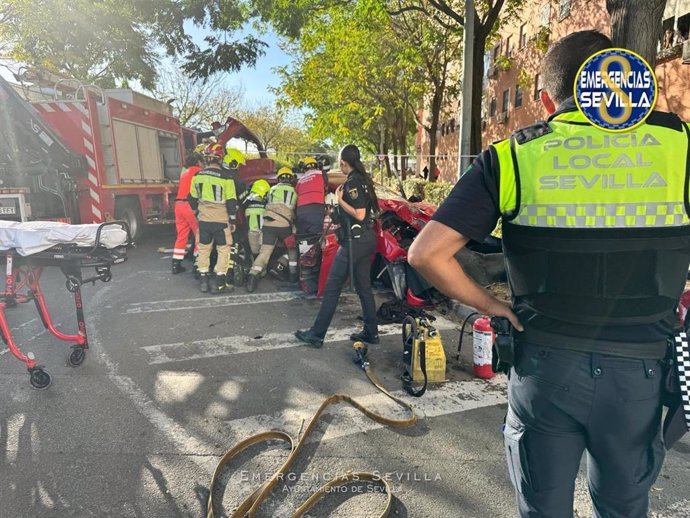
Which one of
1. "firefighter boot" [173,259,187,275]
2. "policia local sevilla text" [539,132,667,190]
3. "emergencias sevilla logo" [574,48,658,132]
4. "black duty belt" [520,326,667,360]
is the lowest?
"firefighter boot" [173,259,187,275]

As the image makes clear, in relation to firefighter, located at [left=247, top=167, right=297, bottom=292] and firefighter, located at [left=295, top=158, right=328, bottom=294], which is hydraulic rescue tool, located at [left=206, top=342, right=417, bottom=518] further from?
firefighter, located at [left=247, top=167, right=297, bottom=292]

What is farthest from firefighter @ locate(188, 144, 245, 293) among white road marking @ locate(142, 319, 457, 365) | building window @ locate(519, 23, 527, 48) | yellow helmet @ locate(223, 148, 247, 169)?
building window @ locate(519, 23, 527, 48)

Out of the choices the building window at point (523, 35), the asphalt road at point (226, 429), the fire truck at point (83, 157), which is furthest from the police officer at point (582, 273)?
the building window at point (523, 35)

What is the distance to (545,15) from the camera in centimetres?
1734

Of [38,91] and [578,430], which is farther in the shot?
[38,91]

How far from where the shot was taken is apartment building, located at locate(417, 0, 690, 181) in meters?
9.69

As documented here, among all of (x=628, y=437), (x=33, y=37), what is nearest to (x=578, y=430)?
(x=628, y=437)

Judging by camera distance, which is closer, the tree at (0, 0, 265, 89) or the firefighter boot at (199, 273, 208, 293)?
the firefighter boot at (199, 273, 208, 293)

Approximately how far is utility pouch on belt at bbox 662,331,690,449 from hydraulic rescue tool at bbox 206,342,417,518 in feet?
4.95

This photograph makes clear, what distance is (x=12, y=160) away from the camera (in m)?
8.38

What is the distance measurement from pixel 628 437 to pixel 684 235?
0.60m

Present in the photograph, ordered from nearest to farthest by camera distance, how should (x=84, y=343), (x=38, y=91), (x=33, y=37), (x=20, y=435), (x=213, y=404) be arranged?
(x=20, y=435) → (x=213, y=404) → (x=84, y=343) → (x=38, y=91) → (x=33, y=37)

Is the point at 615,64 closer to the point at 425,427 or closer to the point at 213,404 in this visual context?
the point at 425,427

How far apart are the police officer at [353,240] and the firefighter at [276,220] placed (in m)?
2.61
